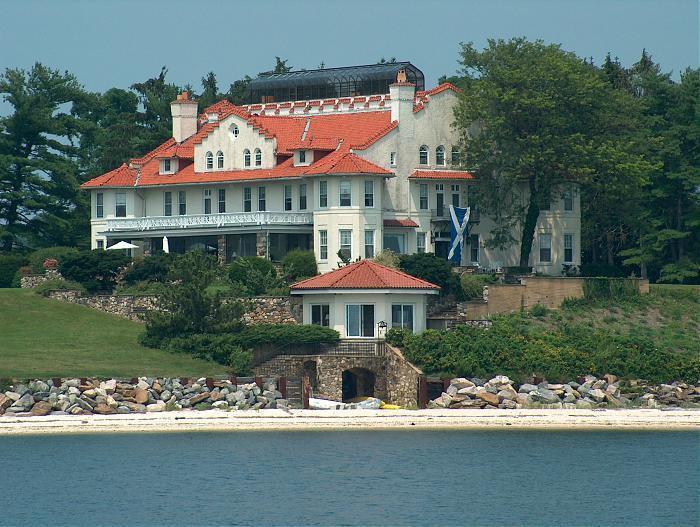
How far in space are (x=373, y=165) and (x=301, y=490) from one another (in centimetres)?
3677

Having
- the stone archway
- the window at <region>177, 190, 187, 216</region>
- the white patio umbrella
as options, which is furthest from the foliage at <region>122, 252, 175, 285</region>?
the stone archway

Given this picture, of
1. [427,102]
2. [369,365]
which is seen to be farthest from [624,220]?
[369,365]

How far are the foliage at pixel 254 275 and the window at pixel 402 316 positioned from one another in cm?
839

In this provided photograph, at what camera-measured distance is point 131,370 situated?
3147 inches

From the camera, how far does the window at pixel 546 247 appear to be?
10406cm

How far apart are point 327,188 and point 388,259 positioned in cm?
682

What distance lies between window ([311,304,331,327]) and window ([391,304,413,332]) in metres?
3.08

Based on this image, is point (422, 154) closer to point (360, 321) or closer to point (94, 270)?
point (360, 321)

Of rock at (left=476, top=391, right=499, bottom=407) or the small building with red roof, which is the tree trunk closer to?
the small building with red roof

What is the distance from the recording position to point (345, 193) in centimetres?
9894

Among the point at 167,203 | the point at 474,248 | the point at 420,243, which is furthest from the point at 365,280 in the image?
the point at 167,203

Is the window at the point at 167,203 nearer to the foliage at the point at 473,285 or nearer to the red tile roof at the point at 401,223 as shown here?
the red tile roof at the point at 401,223

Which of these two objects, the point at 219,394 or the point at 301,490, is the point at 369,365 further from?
the point at 301,490

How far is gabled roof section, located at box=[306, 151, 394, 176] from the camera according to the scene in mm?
97938
